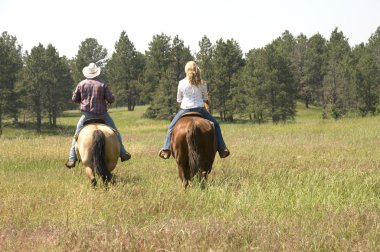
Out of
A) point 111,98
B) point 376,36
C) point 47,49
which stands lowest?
point 111,98

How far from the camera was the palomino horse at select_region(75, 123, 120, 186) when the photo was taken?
8109 millimetres

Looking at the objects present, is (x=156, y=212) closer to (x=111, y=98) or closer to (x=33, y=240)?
(x=33, y=240)

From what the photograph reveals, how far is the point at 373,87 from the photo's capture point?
197 feet

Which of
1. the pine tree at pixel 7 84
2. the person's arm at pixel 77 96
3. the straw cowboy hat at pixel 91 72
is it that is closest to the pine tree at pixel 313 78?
the pine tree at pixel 7 84

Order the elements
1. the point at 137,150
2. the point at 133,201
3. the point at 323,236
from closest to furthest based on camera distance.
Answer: the point at 323,236
the point at 133,201
the point at 137,150

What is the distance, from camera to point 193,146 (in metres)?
7.95

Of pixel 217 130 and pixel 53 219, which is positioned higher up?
pixel 217 130

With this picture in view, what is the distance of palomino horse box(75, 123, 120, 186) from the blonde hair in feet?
6.72

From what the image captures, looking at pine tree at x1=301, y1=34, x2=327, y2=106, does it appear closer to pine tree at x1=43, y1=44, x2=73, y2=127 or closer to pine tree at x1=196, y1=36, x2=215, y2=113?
pine tree at x1=196, y1=36, x2=215, y2=113

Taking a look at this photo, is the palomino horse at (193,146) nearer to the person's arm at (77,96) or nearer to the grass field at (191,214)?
the grass field at (191,214)

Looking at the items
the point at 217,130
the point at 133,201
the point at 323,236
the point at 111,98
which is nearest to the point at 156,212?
the point at 133,201

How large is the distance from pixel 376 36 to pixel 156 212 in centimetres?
9625

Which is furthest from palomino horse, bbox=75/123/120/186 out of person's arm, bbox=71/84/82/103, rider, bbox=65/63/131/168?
person's arm, bbox=71/84/82/103

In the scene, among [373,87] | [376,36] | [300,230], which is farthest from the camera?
[376,36]
